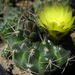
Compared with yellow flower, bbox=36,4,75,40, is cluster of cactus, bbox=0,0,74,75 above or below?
below

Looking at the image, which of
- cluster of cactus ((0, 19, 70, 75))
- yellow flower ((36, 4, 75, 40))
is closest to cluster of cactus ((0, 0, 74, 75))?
cluster of cactus ((0, 19, 70, 75))

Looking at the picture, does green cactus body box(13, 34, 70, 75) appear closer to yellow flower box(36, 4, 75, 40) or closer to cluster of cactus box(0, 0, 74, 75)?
cluster of cactus box(0, 0, 74, 75)

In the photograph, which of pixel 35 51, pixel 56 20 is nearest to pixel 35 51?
pixel 35 51

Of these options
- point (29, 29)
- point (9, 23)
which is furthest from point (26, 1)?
point (29, 29)

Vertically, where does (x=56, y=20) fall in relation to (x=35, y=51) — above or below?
above

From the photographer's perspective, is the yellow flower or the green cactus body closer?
the yellow flower

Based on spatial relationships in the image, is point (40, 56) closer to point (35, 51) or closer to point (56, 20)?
point (35, 51)

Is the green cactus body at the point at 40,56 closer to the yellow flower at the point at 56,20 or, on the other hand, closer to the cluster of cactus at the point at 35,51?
the cluster of cactus at the point at 35,51
